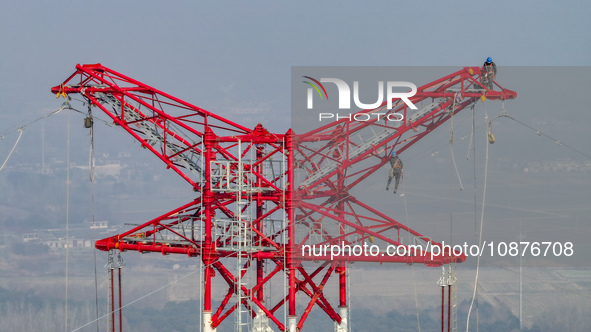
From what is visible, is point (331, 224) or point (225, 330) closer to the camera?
point (331, 224)

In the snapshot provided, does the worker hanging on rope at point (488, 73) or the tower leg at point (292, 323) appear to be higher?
the worker hanging on rope at point (488, 73)

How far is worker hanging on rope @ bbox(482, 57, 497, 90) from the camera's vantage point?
61.9 m

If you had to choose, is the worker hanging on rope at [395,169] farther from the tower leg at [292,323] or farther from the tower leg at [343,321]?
the tower leg at [343,321]

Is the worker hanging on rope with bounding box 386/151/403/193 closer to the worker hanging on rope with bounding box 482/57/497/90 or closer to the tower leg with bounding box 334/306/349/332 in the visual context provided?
the worker hanging on rope with bounding box 482/57/497/90

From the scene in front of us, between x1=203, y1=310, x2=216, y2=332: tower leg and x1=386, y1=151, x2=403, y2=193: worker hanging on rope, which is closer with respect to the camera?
x1=386, y1=151, x2=403, y2=193: worker hanging on rope

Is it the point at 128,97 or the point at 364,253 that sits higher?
the point at 128,97

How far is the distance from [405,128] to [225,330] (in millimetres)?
116277

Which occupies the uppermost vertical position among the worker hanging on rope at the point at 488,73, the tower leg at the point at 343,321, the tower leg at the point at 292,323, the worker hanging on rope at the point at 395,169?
the worker hanging on rope at the point at 488,73

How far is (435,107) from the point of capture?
63.0 m

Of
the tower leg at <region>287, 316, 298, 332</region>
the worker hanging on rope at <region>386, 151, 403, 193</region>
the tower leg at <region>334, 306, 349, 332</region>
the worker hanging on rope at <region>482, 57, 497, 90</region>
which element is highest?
the worker hanging on rope at <region>482, 57, 497, 90</region>

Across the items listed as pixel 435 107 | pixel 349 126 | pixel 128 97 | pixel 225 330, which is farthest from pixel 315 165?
pixel 225 330

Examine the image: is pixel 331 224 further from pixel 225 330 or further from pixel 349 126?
pixel 225 330

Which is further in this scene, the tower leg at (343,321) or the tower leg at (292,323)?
the tower leg at (343,321)

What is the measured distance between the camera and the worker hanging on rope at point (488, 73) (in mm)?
61906
